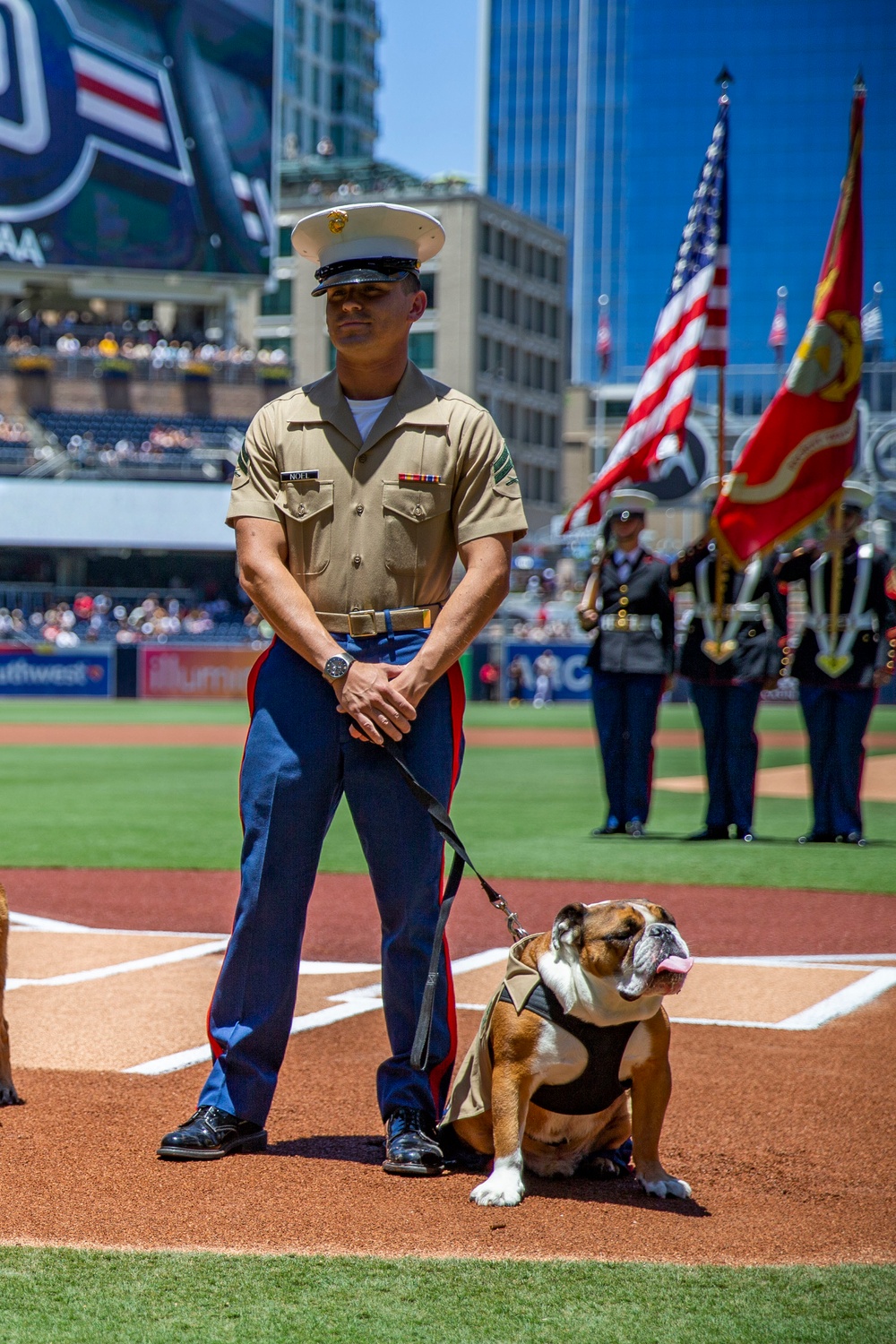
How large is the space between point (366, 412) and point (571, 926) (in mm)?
1455

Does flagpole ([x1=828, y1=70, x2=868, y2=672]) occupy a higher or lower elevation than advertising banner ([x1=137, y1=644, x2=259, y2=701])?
higher

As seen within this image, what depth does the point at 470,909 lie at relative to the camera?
29.2ft

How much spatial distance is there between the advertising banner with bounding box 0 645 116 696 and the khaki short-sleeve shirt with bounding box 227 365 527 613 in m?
37.3

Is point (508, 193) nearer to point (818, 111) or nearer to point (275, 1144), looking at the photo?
point (818, 111)

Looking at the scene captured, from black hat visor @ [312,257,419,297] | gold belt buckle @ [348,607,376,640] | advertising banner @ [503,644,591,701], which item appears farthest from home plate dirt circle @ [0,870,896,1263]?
advertising banner @ [503,644,591,701]

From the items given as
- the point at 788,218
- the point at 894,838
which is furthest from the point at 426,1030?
the point at 788,218

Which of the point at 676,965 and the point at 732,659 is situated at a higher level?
the point at 732,659

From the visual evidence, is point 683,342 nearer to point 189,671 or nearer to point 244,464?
point 244,464

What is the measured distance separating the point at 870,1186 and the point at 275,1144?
60.7 inches

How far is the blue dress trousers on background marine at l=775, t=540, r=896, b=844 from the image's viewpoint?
38.2 feet

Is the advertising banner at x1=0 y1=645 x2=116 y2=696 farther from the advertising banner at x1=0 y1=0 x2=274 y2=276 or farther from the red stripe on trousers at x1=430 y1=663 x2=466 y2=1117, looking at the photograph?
the red stripe on trousers at x1=430 y1=663 x2=466 y2=1117

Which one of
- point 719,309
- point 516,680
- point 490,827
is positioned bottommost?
point 516,680

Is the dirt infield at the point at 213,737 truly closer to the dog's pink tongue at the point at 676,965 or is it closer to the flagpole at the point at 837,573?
the flagpole at the point at 837,573

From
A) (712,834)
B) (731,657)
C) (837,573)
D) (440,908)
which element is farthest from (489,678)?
(440,908)
